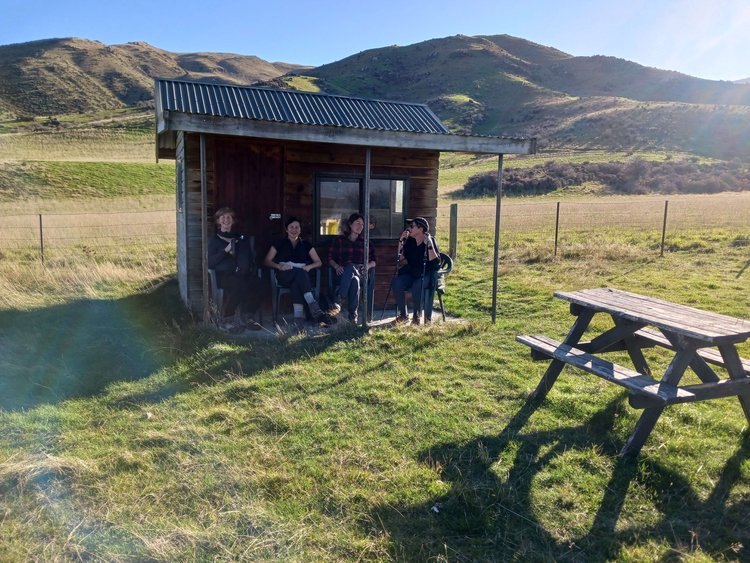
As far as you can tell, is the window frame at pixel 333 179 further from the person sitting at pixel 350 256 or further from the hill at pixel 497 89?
the hill at pixel 497 89

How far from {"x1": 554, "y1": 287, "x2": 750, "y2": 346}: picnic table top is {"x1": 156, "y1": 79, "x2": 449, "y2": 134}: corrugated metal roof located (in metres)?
3.33

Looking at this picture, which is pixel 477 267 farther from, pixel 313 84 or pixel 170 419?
pixel 313 84

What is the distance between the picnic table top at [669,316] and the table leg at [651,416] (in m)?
0.19

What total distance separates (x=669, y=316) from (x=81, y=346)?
5.26 m

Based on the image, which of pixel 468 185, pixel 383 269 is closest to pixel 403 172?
pixel 383 269

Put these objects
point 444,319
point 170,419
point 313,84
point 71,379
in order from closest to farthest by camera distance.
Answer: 1. point 170,419
2. point 71,379
3. point 444,319
4. point 313,84

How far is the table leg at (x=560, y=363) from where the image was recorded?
443cm

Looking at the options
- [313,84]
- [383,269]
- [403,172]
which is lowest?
[383,269]

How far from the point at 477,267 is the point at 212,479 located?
857 cm

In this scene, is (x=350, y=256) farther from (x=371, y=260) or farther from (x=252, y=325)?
(x=252, y=325)

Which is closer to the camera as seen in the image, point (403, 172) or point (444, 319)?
point (444, 319)

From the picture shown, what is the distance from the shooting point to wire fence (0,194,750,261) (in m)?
12.5

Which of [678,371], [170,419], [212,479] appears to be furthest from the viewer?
[170,419]

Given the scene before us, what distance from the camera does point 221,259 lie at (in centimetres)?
666
